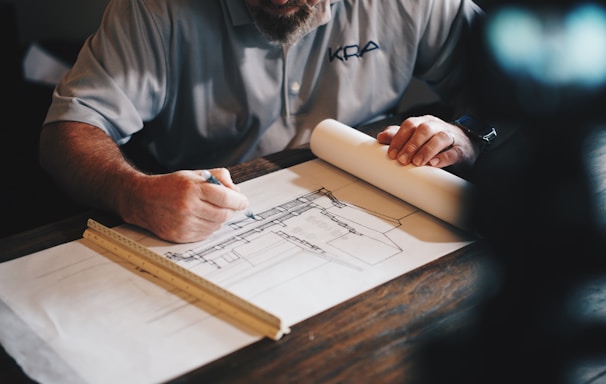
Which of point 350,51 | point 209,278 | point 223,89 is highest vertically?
point 350,51

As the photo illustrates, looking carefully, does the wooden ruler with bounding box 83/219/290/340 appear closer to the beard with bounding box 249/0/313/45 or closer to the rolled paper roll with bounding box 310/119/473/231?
the rolled paper roll with bounding box 310/119/473/231

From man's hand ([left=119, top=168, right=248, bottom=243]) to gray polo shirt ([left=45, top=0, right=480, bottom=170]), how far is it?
356 millimetres

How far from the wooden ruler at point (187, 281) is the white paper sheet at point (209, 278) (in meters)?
0.02

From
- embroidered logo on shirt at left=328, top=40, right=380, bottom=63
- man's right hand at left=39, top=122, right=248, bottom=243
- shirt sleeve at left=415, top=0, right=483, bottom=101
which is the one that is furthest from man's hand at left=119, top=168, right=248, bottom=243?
shirt sleeve at left=415, top=0, right=483, bottom=101

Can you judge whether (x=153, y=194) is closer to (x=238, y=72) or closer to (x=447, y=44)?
(x=238, y=72)

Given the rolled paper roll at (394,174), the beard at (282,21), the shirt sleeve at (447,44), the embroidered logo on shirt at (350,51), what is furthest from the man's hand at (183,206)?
the shirt sleeve at (447,44)

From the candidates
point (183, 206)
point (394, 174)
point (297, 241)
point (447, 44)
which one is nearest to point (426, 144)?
point (394, 174)

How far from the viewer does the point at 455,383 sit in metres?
0.72

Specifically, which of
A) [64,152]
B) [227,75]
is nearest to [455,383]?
[64,152]

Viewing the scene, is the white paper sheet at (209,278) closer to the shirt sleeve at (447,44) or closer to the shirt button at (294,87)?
the shirt button at (294,87)

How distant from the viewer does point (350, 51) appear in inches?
62.3

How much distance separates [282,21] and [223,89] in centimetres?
25

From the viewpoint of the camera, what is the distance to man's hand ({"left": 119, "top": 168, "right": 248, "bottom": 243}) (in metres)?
0.98

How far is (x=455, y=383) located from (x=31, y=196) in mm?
1618
